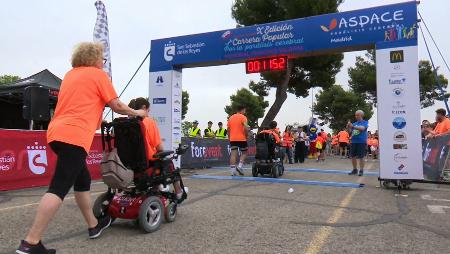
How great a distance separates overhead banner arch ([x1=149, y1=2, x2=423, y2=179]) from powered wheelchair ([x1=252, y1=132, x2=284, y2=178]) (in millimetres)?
2193

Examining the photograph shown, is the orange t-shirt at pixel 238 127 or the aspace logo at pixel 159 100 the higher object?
the aspace logo at pixel 159 100

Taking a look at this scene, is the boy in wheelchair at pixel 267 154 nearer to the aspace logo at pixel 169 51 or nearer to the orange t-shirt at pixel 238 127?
the orange t-shirt at pixel 238 127

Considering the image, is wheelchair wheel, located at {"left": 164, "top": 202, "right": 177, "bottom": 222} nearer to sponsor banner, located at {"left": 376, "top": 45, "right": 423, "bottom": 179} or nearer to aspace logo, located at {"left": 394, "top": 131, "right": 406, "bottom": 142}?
sponsor banner, located at {"left": 376, "top": 45, "right": 423, "bottom": 179}

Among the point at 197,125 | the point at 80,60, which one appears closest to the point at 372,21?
the point at 80,60

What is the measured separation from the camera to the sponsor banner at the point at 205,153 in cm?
1441

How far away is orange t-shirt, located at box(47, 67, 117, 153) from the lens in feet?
12.0

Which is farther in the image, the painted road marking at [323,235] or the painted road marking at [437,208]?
the painted road marking at [437,208]

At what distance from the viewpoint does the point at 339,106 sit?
56.6 metres

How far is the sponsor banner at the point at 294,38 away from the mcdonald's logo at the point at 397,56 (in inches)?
7.6

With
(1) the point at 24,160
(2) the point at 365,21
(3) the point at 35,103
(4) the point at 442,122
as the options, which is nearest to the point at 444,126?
(4) the point at 442,122

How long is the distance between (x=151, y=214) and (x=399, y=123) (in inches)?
240

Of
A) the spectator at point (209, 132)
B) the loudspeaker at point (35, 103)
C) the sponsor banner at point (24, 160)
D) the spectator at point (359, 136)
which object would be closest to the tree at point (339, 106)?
the spectator at point (209, 132)

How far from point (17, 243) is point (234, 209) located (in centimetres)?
294

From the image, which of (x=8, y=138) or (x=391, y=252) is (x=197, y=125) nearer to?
(x=8, y=138)
